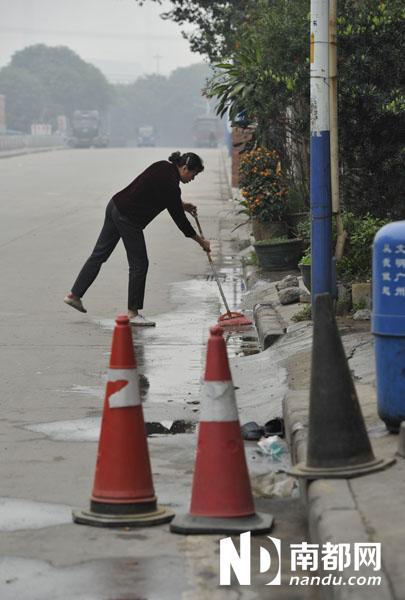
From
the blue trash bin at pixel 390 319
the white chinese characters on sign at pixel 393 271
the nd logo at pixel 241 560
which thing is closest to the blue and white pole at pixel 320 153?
the blue trash bin at pixel 390 319

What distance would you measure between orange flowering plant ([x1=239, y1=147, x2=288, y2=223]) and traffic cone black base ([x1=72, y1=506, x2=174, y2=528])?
1145 cm

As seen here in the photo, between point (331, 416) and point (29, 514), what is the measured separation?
4.74 ft

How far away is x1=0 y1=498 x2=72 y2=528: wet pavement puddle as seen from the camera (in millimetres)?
6238

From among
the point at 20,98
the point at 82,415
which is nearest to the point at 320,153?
the point at 82,415

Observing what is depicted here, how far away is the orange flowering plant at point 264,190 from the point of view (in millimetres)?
17547

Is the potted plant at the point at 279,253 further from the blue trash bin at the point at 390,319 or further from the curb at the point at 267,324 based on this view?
the blue trash bin at the point at 390,319

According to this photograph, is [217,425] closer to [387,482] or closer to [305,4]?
[387,482]

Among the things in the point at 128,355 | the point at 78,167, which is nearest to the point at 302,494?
the point at 128,355

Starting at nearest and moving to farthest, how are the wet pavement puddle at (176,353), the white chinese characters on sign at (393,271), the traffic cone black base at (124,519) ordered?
1. the traffic cone black base at (124,519)
2. the white chinese characters on sign at (393,271)
3. the wet pavement puddle at (176,353)

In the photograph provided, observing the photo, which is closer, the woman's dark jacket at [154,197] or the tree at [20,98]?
Answer: the woman's dark jacket at [154,197]

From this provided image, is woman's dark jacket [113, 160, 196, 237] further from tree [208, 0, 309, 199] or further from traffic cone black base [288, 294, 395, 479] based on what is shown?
traffic cone black base [288, 294, 395, 479]

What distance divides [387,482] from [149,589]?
129 centimetres

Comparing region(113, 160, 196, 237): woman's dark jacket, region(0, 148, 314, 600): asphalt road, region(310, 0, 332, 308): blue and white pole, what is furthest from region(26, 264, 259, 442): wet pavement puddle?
region(310, 0, 332, 308): blue and white pole

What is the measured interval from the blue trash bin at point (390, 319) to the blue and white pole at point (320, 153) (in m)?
3.44
